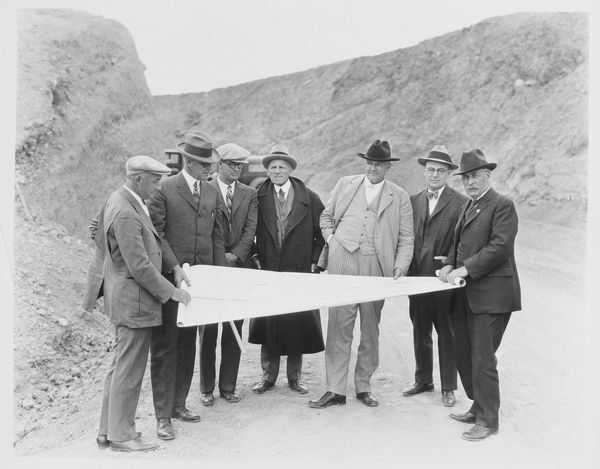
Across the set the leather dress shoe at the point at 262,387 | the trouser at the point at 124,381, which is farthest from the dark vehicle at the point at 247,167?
the trouser at the point at 124,381

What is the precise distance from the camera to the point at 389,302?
9453 millimetres

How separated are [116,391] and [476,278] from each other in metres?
2.66

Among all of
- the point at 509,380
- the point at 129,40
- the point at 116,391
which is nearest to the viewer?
the point at 116,391

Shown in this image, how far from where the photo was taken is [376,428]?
16.0 ft

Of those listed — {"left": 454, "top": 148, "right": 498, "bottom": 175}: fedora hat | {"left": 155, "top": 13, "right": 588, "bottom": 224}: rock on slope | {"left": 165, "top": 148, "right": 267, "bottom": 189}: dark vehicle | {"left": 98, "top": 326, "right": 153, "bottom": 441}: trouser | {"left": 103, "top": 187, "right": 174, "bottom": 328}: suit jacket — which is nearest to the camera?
{"left": 103, "top": 187, "right": 174, "bottom": 328}: suit jacket


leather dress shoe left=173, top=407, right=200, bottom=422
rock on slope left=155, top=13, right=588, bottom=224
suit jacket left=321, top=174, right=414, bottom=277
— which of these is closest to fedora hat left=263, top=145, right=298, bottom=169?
suit jacket left=321, top=174, right=414, bottom=277

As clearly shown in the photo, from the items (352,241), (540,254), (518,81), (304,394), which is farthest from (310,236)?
(518,81)

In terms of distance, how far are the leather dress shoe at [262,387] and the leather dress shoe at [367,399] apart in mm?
839

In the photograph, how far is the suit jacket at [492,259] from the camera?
461 centimetres

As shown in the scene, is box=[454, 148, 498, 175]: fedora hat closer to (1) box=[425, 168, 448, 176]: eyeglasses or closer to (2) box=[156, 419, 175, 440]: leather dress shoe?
(1) box=[425, 168, 448, 176]: eyeglasses

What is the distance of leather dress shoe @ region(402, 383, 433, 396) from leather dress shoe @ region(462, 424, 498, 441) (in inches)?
37.9

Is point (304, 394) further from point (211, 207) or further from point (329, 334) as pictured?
point (211, 207)

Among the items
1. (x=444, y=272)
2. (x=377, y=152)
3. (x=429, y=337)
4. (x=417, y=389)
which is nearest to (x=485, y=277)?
(x=444, y=272)

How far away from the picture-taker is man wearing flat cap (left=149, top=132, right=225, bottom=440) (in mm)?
4777
